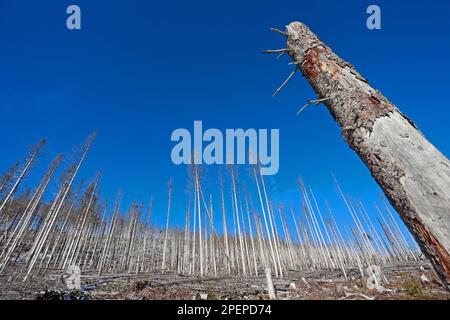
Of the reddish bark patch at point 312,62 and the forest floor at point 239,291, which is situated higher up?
the reddish bark patch at point 312,62

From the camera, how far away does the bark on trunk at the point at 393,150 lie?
1367 mm

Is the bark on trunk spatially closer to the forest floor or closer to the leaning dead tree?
the leaning dead tree

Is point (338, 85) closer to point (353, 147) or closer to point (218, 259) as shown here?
point (353, 147)

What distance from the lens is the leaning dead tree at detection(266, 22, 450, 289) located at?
4.49 ft

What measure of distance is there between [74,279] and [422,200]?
12.6 metres

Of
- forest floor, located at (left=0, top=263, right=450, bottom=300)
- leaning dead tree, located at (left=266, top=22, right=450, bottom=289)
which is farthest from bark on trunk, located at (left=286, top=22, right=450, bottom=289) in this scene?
forest floor, located at (left=0, top=263, right=450, bottom=300)

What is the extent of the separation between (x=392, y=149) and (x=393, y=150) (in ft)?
0.03

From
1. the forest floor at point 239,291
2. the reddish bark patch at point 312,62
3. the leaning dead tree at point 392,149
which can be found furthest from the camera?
the forest floor at point 239,291

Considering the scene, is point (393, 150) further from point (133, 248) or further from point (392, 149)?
point (133, 248)

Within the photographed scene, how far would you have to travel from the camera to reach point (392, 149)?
1.64m

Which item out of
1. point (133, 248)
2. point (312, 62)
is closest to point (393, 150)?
point (312, 62)

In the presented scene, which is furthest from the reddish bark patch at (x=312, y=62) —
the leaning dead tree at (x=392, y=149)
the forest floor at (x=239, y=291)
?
the forest floor at (x=239, y=291)

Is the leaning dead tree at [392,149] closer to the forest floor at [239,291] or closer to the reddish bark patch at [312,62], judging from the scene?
the reddish bark patch at [312,62]

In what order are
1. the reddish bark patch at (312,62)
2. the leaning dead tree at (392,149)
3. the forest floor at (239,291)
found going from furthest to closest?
the forest floor at (239,291)
the reddish bark patch at (312,62)
the leaning dead tree at (392,149)
